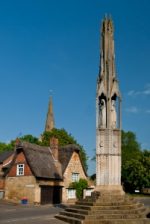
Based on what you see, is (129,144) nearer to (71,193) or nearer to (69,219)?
(71,193)

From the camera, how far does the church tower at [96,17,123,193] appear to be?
2175 centimetres

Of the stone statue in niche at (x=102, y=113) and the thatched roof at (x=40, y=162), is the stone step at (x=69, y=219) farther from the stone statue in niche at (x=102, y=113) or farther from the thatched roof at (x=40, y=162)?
the thatched roof at (x=40, y=162)

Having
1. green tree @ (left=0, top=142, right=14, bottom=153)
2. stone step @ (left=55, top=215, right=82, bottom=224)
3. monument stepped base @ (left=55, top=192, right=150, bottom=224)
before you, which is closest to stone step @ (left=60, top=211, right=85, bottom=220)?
monument stepped base @ (left=55, top=192, right=150, bottom=224)

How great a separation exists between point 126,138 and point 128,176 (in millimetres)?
28808

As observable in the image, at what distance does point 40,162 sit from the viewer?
46094 mm

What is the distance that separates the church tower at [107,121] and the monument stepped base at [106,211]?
1117 mm

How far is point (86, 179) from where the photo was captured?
168ft

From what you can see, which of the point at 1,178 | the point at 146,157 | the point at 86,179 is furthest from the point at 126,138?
the point at 1,178

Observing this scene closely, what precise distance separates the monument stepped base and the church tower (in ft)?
3.66

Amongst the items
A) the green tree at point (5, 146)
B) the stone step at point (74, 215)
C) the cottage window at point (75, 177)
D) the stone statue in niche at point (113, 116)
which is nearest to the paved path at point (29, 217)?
the stone step at point (74, 215)

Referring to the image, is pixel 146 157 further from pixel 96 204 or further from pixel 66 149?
pixel 96 204

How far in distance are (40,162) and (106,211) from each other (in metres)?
27.6

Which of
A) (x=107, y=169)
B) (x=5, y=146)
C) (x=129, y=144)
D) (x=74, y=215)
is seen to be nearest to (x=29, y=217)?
(x=74, y=215)

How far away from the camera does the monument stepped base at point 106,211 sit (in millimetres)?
18578
